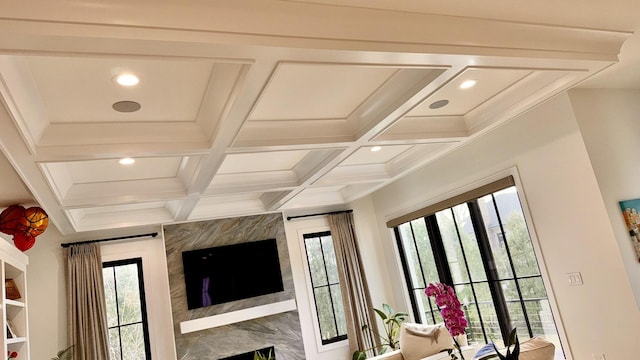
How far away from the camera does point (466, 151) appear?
476 centimetres

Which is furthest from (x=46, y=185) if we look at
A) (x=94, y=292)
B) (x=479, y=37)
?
(x=479, y=37)

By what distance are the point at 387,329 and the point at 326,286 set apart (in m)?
1.08

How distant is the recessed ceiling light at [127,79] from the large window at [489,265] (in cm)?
363

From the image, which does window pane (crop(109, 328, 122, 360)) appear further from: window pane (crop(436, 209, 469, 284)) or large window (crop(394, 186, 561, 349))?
window pane (crop(436, 209, 469, 284))

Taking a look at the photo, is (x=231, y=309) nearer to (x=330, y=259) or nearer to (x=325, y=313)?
(x=325, y=313)

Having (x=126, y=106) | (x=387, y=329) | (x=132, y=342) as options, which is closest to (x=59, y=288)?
(x=132, y=342)

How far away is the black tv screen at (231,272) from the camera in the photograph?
542 centimetres

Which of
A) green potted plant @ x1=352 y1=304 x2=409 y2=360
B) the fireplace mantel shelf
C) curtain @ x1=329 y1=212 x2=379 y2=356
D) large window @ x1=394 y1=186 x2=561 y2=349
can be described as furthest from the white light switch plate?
the fireplace mantel shelf

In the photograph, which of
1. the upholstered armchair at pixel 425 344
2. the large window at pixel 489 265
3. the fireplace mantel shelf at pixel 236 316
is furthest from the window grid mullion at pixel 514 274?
the fireplace mantel shelf at pixel 236 316

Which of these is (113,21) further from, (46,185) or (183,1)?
(46,185)

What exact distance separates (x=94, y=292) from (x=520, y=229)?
15.6 feet

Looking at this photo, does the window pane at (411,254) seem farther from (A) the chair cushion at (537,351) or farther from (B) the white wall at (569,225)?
(A) the chair cushion at (537,351)

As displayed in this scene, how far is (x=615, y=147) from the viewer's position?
12.2 feet

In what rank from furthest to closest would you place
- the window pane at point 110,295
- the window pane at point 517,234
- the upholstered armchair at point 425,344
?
the window pane at point 110,295 → the window pane at point 517,234 → the upholstered armchair at point 425,344
